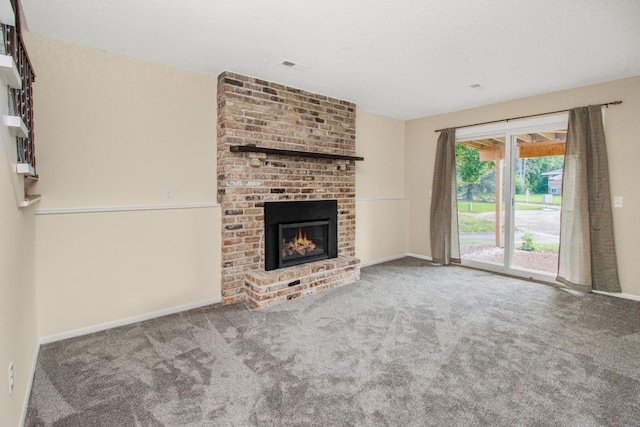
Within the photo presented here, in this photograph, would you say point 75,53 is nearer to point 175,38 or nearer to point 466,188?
point 175,38

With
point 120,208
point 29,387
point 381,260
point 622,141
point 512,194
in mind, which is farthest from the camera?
point 381,260

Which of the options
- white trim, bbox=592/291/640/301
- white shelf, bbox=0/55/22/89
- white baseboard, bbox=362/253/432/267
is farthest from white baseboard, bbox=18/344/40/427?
white trim, bbox=592/291/640/301

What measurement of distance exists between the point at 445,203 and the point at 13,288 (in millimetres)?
4989

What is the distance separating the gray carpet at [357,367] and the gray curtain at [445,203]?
68.0 inches

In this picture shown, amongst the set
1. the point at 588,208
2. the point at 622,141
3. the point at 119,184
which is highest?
the point at 622,141

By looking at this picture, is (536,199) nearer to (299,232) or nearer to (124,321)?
(299,232)

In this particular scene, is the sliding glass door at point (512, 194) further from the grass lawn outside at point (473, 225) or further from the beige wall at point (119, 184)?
the beige wall at point (119, 184)

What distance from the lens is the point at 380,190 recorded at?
212 inches

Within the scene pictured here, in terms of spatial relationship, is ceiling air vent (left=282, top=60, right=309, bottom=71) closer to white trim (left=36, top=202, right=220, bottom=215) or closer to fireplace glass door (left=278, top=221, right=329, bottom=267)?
white trim (left=36, top=202, right=220, bottom=215)

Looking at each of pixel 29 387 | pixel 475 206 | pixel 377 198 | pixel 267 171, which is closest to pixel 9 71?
pixel 29 387

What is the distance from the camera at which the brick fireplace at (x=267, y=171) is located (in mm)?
3434

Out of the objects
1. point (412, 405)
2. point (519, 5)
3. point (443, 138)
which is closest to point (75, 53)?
point (519, 5)

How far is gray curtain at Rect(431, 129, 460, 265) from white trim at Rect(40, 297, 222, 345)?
347cm

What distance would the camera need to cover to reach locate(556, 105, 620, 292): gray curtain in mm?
3686
